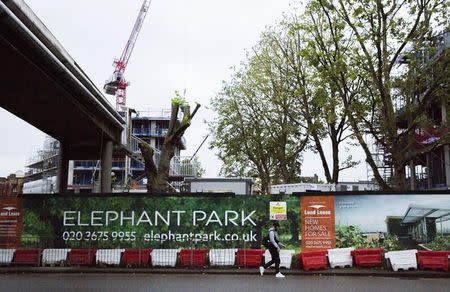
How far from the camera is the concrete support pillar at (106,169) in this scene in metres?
31.0

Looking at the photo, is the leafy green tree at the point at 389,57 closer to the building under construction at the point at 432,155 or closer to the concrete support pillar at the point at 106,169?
the building under construction at the point at 432,155

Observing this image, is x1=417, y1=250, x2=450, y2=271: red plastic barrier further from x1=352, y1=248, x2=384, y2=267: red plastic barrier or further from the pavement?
x1=352, y1=248, x2=384, y2=267: red plastic barrier

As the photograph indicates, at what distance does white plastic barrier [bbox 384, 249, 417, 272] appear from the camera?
19.2m

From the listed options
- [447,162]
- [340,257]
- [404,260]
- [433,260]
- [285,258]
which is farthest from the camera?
[447,162]

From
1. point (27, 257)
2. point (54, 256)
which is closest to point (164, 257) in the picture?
point (54, 256)

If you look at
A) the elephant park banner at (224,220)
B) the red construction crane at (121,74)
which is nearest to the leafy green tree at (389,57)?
the elephant park banner at (224,220)

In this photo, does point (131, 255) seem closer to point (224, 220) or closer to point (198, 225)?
point (198, 225)

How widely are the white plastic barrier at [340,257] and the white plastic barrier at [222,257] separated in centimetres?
351

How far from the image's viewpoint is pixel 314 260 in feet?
63.9

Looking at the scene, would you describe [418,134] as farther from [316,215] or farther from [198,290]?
[198,290]

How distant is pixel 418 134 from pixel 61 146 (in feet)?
82.8

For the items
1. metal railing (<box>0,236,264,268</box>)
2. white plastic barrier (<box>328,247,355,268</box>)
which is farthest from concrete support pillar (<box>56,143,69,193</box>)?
white plastic barrier (<box>328,247,355,268</box>)

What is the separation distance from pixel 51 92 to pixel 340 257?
491 inches

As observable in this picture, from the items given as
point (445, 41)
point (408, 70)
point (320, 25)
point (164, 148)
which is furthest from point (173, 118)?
point (445, 41)
